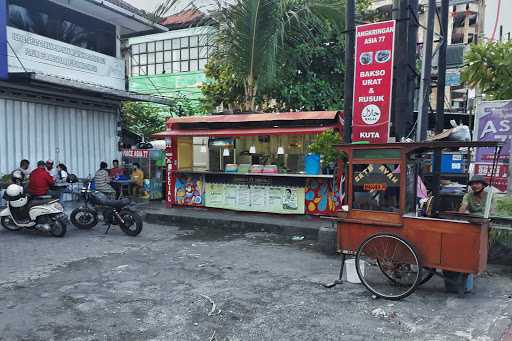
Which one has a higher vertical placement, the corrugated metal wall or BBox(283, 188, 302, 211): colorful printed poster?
the corrugated metal wall

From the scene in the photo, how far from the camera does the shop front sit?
10750 millimetres

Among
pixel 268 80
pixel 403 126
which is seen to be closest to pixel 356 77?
pixel 403 126

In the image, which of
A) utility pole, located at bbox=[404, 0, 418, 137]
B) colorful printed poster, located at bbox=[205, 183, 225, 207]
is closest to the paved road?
utility pole, located at bbox=[404, 0, 418, 137]

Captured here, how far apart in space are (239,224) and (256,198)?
4.16 feet

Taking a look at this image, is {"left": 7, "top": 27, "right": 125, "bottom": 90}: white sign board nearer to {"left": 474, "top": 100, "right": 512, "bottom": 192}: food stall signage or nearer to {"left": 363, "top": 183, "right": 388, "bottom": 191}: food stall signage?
{"left": 363, "top": 183, "right": 388, "bottom": 191}: food stall signage

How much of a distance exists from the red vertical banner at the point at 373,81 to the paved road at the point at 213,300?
248 cm

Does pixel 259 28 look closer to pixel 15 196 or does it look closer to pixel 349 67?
pixel 349 67

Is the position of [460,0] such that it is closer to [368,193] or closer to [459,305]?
[368,193]

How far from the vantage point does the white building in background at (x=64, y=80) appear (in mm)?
11805

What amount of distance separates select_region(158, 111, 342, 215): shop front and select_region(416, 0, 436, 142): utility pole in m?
2.47

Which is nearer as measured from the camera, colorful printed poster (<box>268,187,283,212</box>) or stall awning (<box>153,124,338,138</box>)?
stall awning (<box>153,124,338,138</box>)

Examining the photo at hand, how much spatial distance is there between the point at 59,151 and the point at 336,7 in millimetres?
9576

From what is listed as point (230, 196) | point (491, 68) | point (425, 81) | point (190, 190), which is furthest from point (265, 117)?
point (491, 68)

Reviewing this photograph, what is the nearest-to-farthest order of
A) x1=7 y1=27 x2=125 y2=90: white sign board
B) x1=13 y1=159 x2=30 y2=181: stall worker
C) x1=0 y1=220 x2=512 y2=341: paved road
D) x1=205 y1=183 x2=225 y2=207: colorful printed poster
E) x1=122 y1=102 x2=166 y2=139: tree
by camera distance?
x1=0 y1=220 x2=512 y2=341: paved road, x1=13 y1=159 x2=30 y2=181: stall worker, x1=7 y1=27 x2=125 y2=90: white sign board, x1=205 y1=183 x2=225 y2=207: colorful printed poster, x1=122 y1=102 x2=166 y2=139: tree
